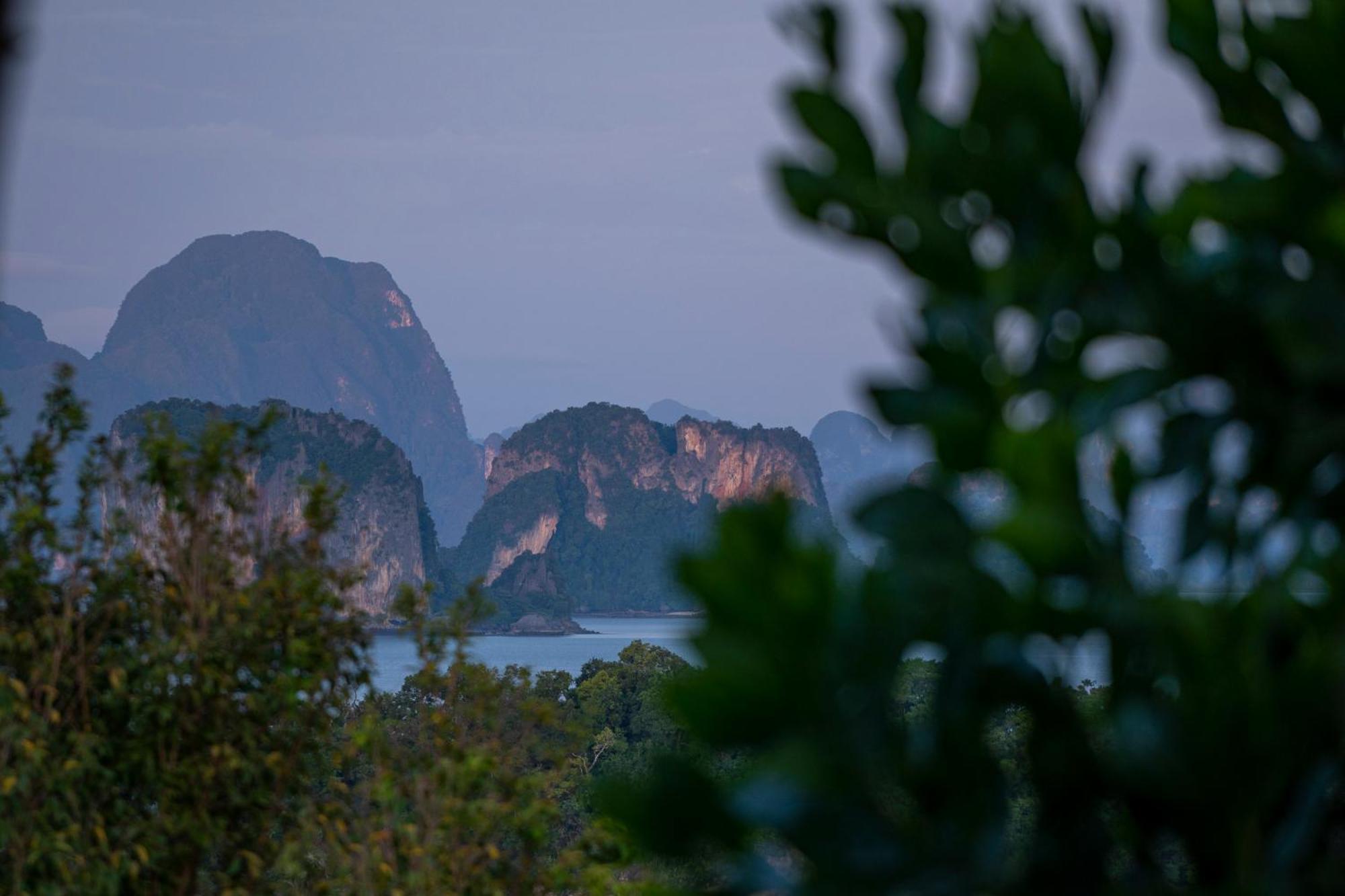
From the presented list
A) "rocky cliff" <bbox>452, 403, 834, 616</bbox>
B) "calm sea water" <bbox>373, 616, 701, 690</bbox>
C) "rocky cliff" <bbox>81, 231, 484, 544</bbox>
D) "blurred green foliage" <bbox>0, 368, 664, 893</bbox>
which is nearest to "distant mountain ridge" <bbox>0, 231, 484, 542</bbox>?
"rocky cliff" <bbox>81, 231, 484, 544</bbox>

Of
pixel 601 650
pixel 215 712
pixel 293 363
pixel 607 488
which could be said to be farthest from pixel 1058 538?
pixel 293 363

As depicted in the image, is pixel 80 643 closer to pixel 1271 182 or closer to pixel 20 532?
pixel 20 532

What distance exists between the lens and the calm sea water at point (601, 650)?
1.25m

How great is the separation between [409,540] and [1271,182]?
108 meters

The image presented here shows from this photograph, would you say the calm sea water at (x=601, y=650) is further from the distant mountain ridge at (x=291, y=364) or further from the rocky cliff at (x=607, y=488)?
the distant mountain ridge at (x=291, y=364)

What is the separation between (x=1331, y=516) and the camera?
1.38 metres

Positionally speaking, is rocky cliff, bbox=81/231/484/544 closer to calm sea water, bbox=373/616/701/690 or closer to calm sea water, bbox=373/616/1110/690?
calm sea water, bbox=373/616/701/690

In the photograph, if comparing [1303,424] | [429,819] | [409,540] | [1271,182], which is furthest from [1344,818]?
[409,540]

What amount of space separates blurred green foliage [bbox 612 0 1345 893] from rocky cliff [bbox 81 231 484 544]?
174 m

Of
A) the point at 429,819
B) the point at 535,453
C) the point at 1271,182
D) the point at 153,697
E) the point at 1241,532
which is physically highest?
the point at 535,453

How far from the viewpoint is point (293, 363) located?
187250mm

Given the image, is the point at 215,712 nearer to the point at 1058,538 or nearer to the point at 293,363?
the point at 1058,538

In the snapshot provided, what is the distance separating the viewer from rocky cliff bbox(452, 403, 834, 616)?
127312 mm

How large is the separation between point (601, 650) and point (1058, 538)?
276 feet
